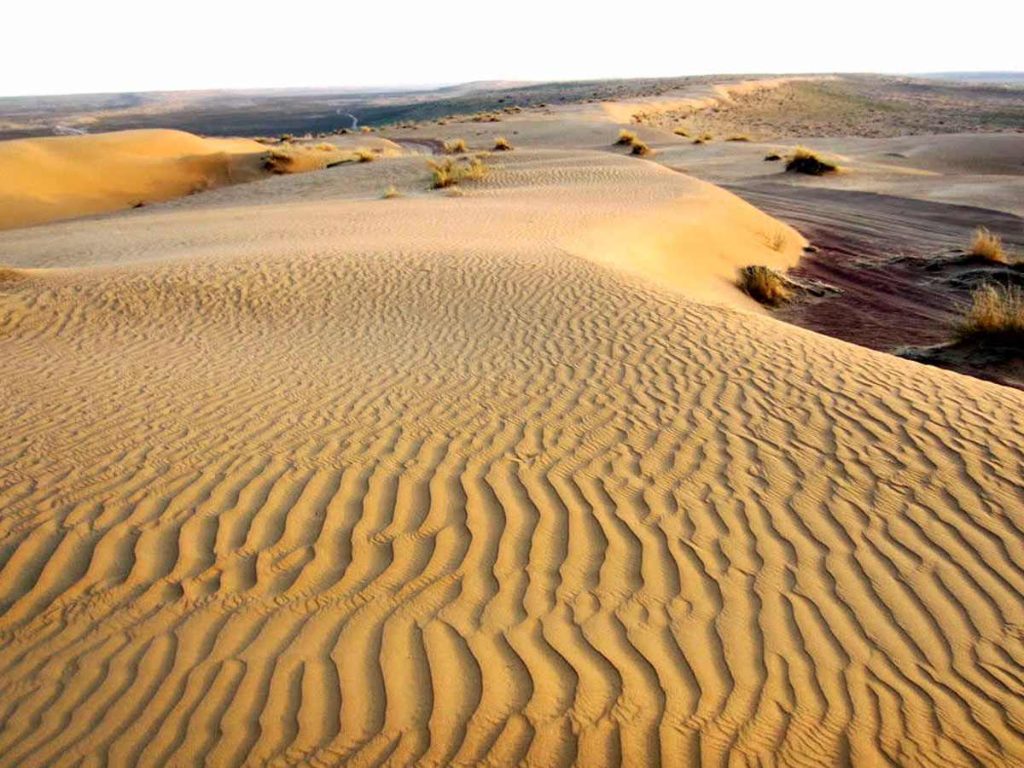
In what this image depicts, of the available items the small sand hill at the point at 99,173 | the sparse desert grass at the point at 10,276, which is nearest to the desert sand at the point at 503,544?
the sparse desert grass at the point at 10,276

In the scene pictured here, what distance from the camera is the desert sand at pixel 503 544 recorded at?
3154mm

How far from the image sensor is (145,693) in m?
3.26

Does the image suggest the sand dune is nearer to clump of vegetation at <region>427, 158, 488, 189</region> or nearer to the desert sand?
clump of vegetation at <region>427, 158, 488, 189</region>

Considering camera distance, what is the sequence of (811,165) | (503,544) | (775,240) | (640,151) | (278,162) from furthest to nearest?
(640,151) → (278,162) → (811,165) → (775,240) → (503,544)

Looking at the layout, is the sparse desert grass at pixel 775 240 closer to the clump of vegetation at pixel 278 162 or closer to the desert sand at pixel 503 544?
the desert sand at pixel 503 544

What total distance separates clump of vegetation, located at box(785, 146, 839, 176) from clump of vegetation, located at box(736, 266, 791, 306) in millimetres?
14536

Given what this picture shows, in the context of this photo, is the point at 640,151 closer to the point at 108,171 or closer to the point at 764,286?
the point at 108,171

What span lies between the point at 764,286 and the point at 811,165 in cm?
1542

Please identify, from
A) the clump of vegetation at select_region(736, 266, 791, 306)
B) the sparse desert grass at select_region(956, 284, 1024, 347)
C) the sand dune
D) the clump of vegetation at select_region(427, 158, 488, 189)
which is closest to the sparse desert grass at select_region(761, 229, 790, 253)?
the clump of vegetation at select_region(736, 266, 791, 306)

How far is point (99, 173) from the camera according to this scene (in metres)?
29.6

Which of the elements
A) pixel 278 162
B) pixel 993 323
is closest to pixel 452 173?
pixel 278 162

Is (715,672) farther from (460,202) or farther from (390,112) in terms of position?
(390,112)

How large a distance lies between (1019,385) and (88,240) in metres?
15.5

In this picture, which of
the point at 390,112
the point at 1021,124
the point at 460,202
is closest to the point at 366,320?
the point at 460,202
